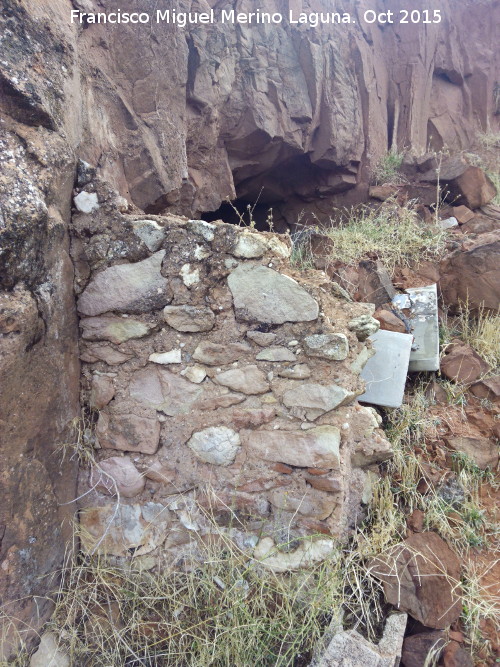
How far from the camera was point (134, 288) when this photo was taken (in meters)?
2.08

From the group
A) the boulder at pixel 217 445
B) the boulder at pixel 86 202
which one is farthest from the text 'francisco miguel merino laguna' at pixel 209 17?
the boulder at pixel 217 445

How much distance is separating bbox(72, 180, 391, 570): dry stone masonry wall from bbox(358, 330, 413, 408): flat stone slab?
681mm

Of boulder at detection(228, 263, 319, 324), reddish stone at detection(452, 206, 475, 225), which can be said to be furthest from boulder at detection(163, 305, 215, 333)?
reddish stone at detection(452, 206, 475, 225)

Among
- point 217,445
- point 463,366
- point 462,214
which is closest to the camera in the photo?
point 217,445

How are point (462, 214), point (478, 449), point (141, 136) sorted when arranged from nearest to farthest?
point (478, 449)
point (141, 136)
point (462, 214)

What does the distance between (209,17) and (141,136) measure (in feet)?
6.44

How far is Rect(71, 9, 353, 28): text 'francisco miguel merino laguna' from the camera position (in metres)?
2.91

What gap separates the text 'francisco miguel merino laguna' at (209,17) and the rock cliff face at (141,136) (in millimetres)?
60

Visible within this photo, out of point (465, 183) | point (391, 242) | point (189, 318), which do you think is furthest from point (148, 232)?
point (465, 183)

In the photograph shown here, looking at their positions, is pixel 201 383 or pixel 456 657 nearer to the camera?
pixel 456 657

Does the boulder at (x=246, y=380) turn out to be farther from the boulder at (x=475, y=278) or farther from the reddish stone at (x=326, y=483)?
the boulder at (x=475, y=278)

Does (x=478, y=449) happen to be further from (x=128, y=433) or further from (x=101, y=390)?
(x=101, y=390)

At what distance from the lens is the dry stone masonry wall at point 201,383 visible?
2016 millimetres

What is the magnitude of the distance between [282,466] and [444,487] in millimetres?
1011
